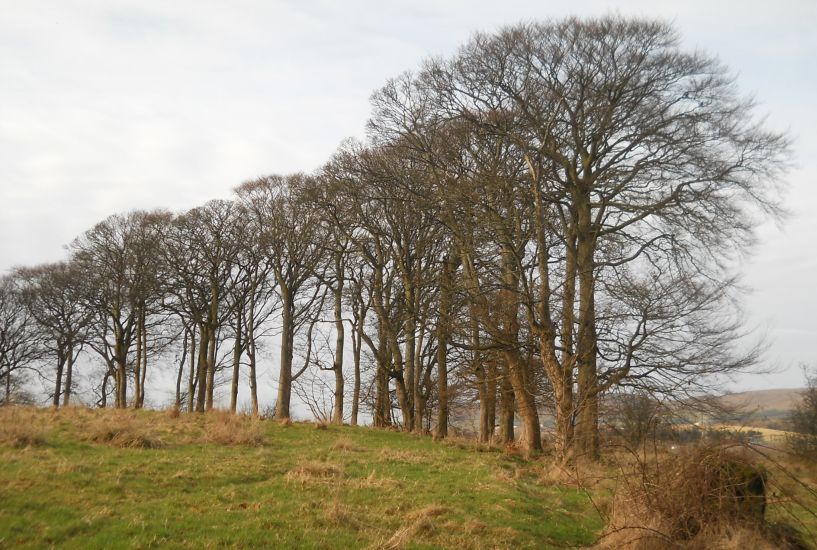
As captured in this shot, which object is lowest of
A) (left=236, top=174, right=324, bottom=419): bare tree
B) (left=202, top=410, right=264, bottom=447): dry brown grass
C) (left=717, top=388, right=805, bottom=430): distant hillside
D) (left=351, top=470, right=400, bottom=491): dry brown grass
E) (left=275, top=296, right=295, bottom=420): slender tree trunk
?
(left=351, top=470, right=400, bottom=491): dry brown grass

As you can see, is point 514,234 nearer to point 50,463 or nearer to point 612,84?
point 612,84

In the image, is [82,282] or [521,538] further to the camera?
[82,282]

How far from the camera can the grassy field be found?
23.3 feet

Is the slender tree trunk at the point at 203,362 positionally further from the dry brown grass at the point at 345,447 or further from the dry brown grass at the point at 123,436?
the dry brown grass at the point at 123,436

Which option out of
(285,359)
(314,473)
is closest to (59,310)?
(285,359)

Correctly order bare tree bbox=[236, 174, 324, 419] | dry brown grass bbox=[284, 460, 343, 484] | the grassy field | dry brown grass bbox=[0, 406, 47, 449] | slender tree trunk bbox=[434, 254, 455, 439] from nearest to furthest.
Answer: the grassy field
dry brown grass bbox=[284, 460, 343, 484]
dry brown grass bbox=[0, 406, 47, 449]
slender tree trunk bbox=[434, 254, 455, 439]
bare tree bbox=[236, 174, 324, 419]

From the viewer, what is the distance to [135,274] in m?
28.9

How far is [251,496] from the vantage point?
902 centimetres

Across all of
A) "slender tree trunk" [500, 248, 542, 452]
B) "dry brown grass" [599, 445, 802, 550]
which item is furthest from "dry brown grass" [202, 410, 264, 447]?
"dry brown grass" [599, 445, 802, 550]

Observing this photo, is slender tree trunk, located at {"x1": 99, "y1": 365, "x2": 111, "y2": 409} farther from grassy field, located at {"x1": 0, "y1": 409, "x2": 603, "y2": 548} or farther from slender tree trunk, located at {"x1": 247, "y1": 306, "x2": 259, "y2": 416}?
grassy field, located at {"x1": 0, "y1": 409, "x2": 603, "y2": 548}

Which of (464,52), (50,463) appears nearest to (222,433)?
(50,463)

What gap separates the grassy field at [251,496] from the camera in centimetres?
711

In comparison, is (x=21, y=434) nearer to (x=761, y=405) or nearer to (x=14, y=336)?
(x=761, y=405)

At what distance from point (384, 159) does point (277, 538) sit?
50.1 feet
